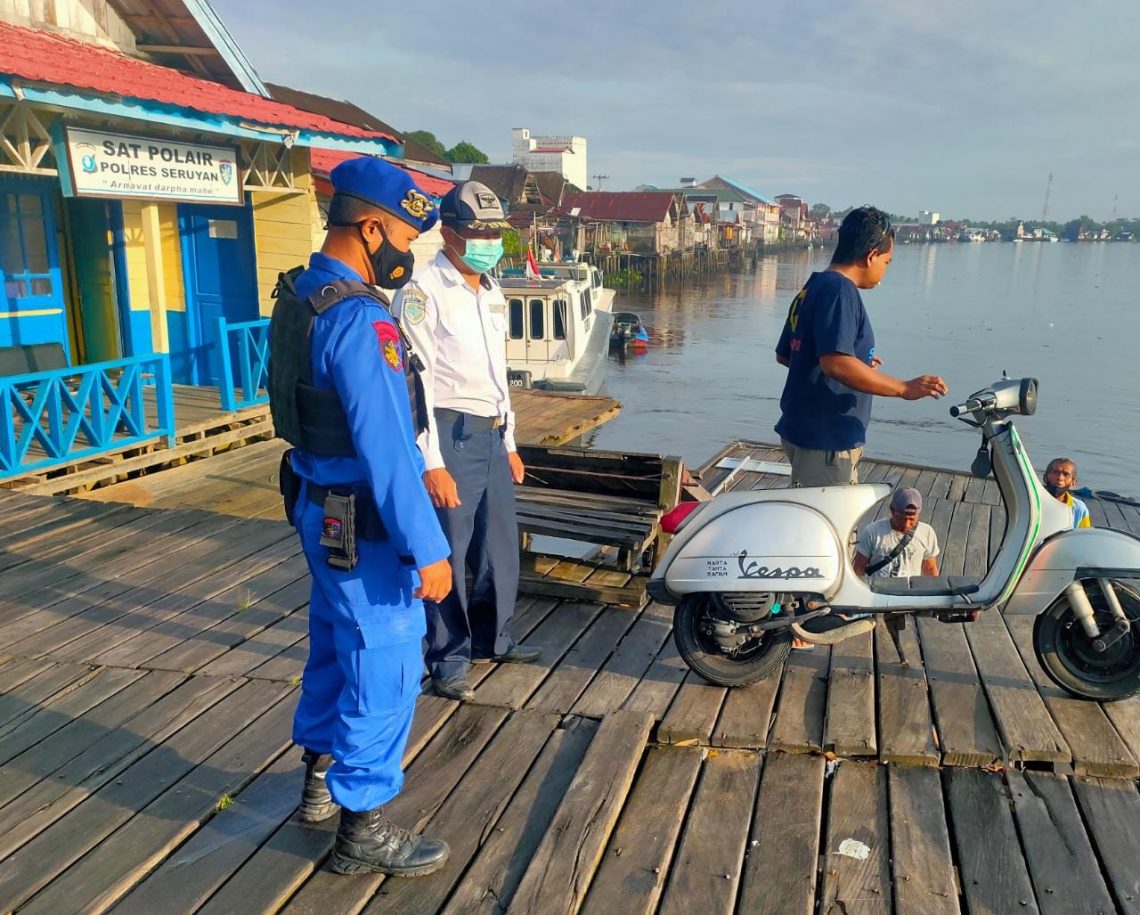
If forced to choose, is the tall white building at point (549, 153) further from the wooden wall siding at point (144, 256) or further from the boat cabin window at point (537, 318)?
the wooden wall siding at point (144, 256)

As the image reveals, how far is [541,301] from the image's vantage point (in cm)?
2038

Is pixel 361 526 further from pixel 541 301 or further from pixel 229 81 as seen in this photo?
pixel 541 301

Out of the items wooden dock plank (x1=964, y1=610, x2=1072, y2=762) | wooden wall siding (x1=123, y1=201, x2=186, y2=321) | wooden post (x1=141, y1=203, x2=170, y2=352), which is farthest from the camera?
wooden wall siding (x1=123, y1=201, x2=186, y2=321)

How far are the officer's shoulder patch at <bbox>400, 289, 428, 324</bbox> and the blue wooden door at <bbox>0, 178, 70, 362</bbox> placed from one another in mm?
6596

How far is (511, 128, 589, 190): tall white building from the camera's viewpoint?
80.1 m

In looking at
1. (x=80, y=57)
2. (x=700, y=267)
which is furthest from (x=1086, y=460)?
(x=700, y=267)

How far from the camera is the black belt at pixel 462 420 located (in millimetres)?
3225

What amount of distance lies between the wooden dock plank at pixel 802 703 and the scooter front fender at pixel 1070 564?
28.9 inches

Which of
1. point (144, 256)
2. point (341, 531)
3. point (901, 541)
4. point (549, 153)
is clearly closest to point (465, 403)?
point (341, 531)

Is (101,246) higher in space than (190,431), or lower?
higher

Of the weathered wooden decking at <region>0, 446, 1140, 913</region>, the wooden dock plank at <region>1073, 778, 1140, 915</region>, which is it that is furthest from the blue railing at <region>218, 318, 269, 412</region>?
the wooden dock plank at <region>1073, 778, 1140, 915</region>

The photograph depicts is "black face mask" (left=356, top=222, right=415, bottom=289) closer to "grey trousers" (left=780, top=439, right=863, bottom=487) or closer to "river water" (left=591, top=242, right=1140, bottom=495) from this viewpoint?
"grey trousers" (left=780, top=439, right=863, bottom=487)

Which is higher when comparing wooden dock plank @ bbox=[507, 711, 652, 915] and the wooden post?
the wooden post

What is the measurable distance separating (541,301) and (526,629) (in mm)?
17016
